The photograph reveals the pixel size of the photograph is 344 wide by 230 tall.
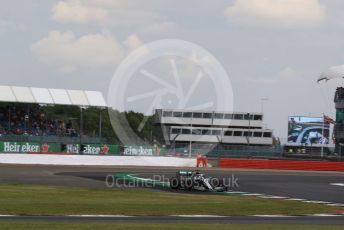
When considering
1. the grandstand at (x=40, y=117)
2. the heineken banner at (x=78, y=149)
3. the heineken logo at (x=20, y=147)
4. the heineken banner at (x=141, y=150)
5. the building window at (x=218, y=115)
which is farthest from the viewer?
the building window at (x=218, y=115)

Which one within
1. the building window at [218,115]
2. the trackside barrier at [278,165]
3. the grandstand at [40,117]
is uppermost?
the building window at [218,115]

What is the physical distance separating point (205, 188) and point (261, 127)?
118356mm

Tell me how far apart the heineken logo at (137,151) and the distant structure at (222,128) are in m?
60.1

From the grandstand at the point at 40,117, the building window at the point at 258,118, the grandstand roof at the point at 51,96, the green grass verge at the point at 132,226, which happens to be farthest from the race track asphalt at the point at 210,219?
the building window at the point at 258,118

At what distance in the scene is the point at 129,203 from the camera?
23.7m

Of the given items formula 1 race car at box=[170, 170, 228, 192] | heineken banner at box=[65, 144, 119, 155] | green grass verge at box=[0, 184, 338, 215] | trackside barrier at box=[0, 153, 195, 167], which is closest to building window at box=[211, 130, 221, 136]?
heineken banner at box=[65, 144, 119, 155]

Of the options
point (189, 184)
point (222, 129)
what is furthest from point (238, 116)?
point (189, 184)

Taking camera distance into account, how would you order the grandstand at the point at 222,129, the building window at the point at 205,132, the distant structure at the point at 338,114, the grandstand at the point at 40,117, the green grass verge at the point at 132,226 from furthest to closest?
the building window at the point at 205,132 < the grandstand at the point at 222,129 < the distant structure at the point at 338,114 < the grandstand at the point at 40,117 < the green grass verge at the point at 132,226

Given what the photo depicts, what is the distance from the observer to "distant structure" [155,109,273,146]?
130438 millimetres

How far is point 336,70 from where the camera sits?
3526 inches

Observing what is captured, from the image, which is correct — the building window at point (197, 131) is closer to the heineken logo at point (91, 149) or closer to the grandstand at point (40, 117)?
the grandstand at point (40, 117)

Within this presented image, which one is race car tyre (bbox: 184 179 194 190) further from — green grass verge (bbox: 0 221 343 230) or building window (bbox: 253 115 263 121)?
building window (bbox: 253 115 263 121)

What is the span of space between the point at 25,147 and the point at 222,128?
8334cm

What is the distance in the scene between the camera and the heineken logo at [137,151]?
202 feet
